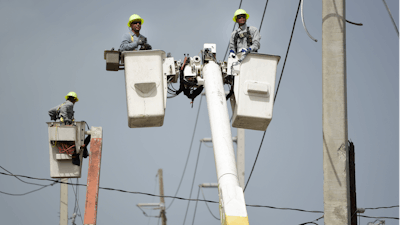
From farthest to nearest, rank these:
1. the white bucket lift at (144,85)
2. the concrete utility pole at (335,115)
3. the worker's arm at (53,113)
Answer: the worker's arm at (53,113), the white bucket lift at (144,85), the concrete utility pole at (335,115)

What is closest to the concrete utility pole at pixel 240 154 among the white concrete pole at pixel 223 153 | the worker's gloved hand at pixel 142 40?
the worker's gloved hand at pixel 142 40

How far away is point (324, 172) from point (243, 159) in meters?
8.21

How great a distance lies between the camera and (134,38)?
10.4 meters

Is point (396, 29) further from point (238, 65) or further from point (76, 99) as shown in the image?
point (76, 99)

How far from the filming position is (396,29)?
8.35 meters

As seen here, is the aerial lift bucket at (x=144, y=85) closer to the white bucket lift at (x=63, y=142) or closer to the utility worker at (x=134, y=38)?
the utility worker at (x=134, y=38)

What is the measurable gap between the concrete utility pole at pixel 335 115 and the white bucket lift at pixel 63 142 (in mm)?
6577

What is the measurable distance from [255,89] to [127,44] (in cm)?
266

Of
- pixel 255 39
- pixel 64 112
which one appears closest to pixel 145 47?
pixel 255 39

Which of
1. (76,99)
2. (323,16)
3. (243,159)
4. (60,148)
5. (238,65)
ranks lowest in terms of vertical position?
(243,159)

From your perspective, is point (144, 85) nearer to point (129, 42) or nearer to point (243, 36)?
point (129, 42)

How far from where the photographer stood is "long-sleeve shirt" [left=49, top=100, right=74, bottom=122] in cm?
1270

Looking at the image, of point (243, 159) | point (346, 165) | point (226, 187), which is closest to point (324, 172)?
point (346, 165)

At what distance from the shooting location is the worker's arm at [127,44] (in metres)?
10.2
